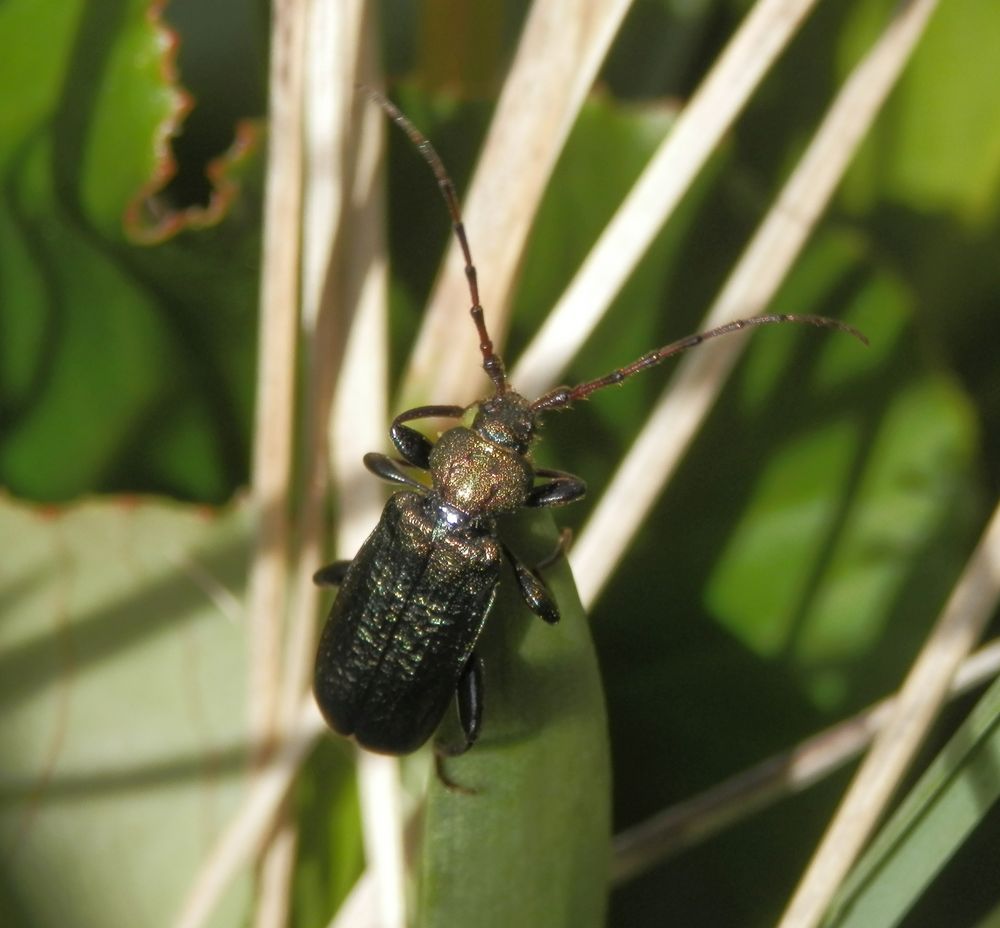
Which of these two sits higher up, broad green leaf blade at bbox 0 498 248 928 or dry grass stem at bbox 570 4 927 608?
dry grass stem at bbox 570 4 927 608

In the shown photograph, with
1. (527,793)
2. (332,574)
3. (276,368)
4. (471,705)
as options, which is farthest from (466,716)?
(276,368)

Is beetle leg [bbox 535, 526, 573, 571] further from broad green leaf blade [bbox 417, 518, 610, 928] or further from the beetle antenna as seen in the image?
the beetle antenna

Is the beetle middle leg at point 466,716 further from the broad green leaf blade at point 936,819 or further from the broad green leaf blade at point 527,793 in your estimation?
the broad green leaf blade at point 936,819

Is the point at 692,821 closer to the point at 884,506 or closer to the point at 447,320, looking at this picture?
the point at 884,506

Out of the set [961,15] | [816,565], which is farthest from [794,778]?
[961,15]

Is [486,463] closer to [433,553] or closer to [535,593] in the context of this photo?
[433,553]

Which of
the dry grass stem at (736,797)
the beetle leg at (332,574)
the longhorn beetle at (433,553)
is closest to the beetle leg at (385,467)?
the longhorn beetle at (433,553)

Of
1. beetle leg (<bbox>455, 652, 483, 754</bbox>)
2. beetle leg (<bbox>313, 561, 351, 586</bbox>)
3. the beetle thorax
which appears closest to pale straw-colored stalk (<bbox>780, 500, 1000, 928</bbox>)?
beetle leg (<bbox>455, 652, 483, 754</bbox>)
